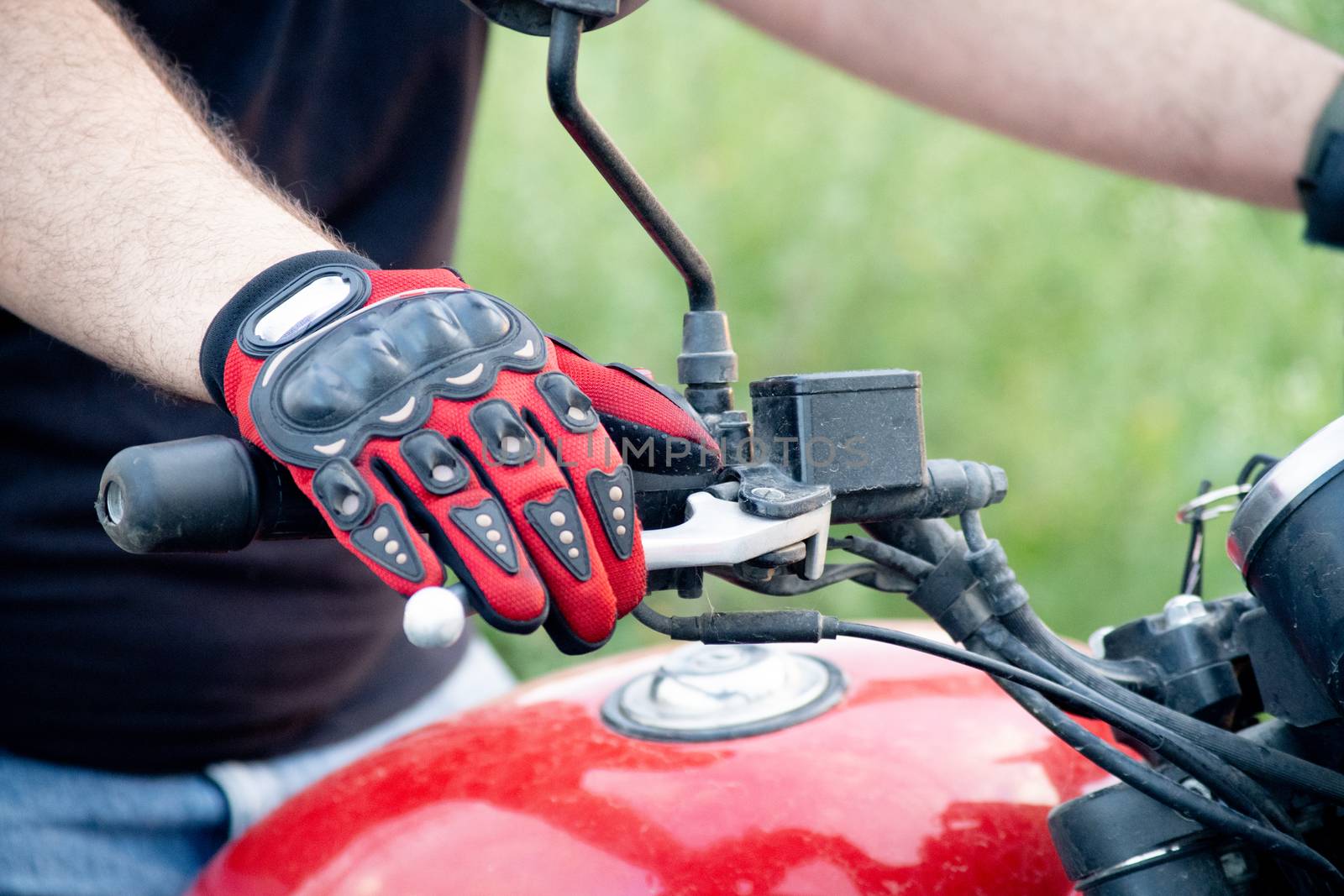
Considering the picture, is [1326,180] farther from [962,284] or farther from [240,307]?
[962,284]

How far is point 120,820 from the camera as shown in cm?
122

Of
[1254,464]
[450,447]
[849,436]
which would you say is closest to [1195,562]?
[1254,464]

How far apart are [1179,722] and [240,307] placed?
62cm

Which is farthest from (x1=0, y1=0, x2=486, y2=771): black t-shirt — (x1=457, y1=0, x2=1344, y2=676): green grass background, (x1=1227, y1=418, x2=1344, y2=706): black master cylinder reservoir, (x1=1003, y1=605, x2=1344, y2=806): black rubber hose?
(x1=457, y1=0, x2=1344, y2=676): green grass background

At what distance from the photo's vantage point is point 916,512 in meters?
0.77

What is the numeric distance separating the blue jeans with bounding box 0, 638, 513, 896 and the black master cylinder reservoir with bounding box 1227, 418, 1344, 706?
3.47 ft

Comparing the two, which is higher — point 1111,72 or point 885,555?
point 1111,72

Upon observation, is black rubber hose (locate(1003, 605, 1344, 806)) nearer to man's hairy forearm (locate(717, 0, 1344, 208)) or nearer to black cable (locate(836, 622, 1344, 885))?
black cable (locate(836, 622, 1344, 885))

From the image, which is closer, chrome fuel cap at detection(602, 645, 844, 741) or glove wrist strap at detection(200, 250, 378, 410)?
glove wrist strap at detection(200, 250, 378, 410)

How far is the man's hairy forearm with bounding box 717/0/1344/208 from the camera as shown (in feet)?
4.61

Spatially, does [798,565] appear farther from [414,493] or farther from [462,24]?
[462,24]

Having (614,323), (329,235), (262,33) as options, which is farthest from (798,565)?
(614,323)

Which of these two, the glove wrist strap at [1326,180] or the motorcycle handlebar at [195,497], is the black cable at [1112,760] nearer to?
the motorcycle handlebar at [195,497]

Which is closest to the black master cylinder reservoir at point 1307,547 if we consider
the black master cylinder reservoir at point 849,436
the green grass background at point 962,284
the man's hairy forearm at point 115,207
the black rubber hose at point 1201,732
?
the black rubber hose at point 1201,732
